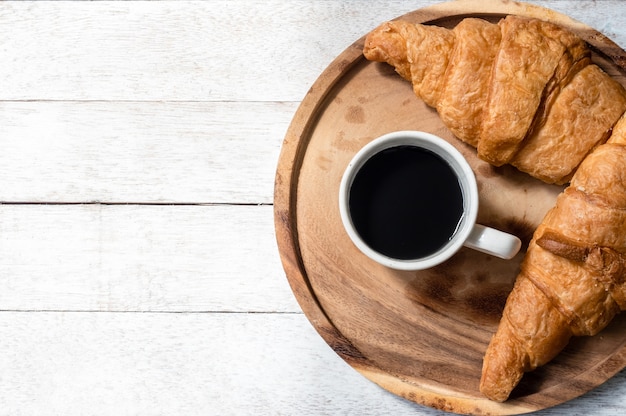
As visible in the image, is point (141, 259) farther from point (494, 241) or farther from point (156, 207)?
point (494, 241)

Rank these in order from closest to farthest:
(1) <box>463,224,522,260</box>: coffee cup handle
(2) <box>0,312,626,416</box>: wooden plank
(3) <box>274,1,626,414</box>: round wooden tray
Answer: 1. (1) <box>463,224,522,260</box>: coffee cup handle
2. (3) <box>274,1,626,414</box>: round wooden tray
3. (2) <box>0,312,626,416</box>: wooden plank

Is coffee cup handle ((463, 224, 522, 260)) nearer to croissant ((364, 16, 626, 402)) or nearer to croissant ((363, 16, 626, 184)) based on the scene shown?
croissant ((364, 16, 626, 402))

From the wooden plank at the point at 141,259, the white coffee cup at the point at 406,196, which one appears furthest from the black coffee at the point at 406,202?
the wooden plank at the point at 141,259

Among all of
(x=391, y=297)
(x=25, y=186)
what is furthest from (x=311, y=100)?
(x=25, y=186)

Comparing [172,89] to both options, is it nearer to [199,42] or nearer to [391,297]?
[199,42]

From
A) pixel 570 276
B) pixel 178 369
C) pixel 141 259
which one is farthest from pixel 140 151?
pixel 570 276

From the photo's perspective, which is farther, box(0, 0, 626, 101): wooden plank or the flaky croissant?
box(0, 0, 626, 101): wooden plank

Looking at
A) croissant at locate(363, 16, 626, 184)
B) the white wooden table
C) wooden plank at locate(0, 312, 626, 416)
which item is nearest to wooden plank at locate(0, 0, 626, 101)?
the white wooden table
